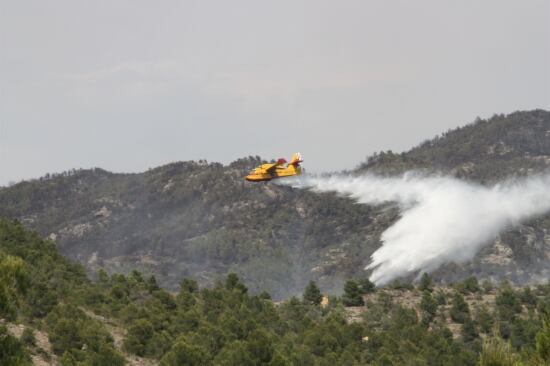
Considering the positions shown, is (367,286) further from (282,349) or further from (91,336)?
(91,336)

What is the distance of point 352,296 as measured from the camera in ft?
375

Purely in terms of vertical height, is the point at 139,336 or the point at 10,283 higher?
the point at 10,283

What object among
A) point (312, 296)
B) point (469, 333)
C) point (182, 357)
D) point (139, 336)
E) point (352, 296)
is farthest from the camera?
point (352, 296)

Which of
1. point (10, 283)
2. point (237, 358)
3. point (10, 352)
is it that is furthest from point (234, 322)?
point (10, 352)

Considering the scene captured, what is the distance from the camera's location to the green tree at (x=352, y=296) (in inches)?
4466

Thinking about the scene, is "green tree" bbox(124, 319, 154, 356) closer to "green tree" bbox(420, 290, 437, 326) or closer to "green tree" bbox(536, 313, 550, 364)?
"green tree" bbox(536, 313, 550, 364)

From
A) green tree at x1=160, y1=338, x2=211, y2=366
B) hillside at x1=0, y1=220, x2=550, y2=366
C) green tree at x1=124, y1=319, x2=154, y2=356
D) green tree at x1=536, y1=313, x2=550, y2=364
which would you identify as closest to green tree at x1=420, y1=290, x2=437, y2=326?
hillside at x1=0, y1=220, x2=550, y2=366

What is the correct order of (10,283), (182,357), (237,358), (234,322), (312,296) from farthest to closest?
(312,296) → (234,322) → (237,358) → (182,357) → (10,283)

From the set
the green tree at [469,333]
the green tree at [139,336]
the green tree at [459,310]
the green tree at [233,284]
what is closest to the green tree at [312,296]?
the green tree at [233,284]

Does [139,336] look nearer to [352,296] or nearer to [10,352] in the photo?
[10,352]

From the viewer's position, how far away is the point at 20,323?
215ft

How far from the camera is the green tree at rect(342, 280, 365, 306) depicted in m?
113

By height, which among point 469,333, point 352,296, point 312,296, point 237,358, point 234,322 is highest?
point 234,322

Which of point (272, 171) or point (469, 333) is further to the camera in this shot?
point (272, 171)
